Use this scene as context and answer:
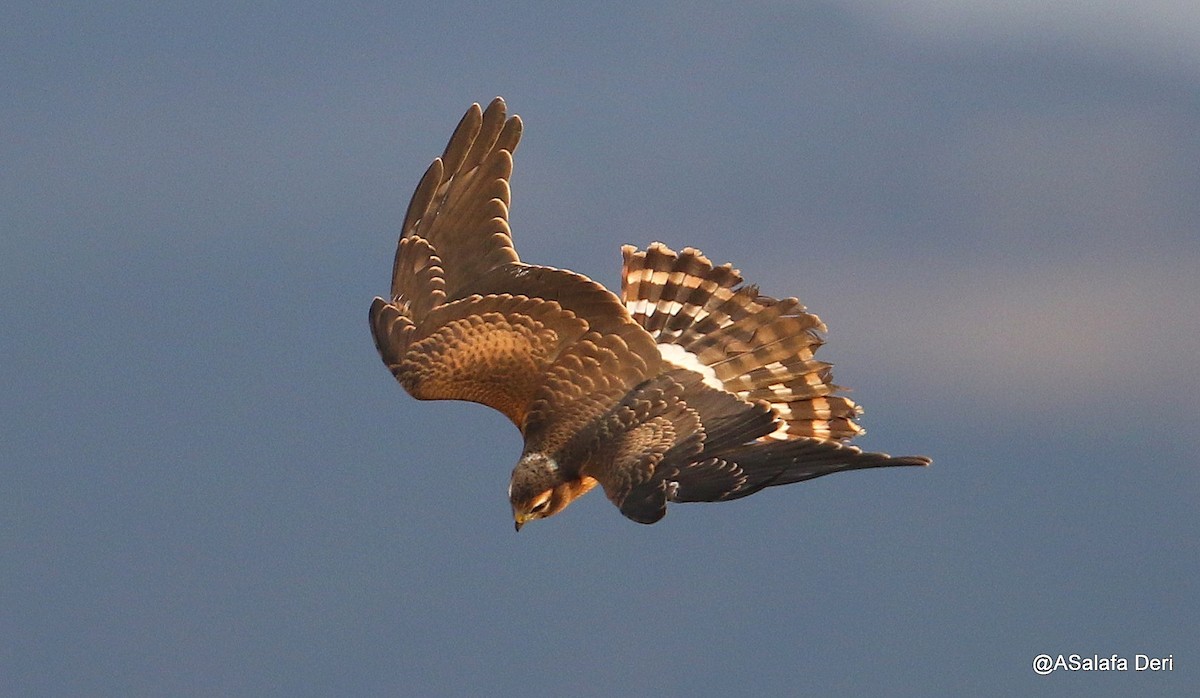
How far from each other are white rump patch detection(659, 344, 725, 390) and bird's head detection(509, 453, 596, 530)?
47.8 inches

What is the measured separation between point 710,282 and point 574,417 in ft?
5.86

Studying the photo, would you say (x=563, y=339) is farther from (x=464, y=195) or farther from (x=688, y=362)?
(x=464, y=195)

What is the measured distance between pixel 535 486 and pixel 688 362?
166cm

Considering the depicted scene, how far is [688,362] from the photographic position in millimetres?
15031

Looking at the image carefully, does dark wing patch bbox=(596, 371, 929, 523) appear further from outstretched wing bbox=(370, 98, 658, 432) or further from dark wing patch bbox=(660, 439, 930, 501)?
outstretched wing bbox=(370, 98, 658, 432)

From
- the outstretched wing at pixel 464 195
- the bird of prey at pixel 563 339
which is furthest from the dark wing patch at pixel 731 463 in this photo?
the outstretched wing at pixel 464 195

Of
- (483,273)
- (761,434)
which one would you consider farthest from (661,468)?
(483,273)

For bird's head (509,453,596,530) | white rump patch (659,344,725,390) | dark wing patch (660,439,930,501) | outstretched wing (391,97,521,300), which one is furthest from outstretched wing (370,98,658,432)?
dark wing patch (660,439,930,501)

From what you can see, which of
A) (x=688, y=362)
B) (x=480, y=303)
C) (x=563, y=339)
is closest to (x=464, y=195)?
(x=480, y=303)

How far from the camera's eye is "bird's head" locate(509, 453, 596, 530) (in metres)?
14.5

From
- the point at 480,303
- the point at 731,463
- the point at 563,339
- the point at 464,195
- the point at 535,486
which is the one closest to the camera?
the point at 731,463

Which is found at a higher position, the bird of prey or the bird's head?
the bird of prey

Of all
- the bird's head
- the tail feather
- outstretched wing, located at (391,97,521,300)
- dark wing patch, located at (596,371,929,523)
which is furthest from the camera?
outstretched wing, located at (391,97,521,300)

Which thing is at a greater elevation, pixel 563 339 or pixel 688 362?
pixel 563 339
